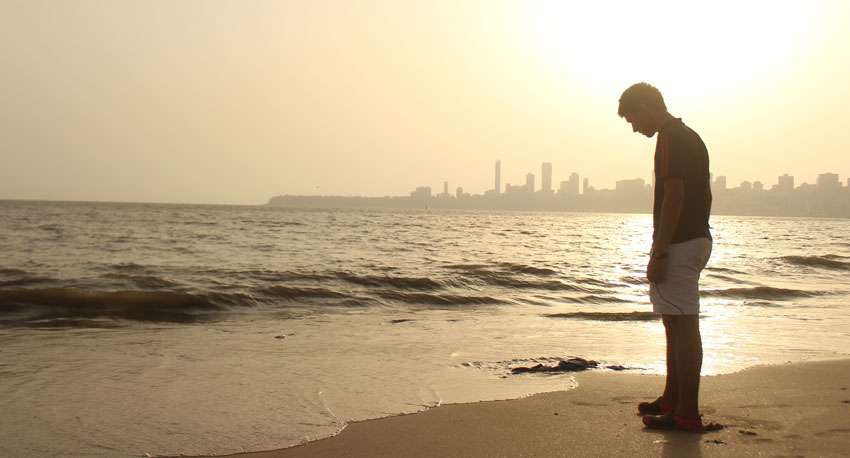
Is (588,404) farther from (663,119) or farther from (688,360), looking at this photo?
(663,119)

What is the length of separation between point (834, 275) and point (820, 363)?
1546 centimetres

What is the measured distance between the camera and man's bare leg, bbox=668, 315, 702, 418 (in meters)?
4.17

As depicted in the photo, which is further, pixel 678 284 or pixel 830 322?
pixel 830 322

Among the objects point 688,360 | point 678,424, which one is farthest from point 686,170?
point 678,424

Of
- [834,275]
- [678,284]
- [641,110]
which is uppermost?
[641,110]

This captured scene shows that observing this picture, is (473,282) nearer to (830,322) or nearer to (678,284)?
(830,322)

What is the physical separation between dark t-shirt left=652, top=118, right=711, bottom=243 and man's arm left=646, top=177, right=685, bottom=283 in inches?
1.7

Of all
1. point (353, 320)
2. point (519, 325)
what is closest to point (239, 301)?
point (353, 320)

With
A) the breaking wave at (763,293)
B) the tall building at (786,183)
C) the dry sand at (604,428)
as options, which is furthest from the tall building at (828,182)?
the dry sand at (604,428)

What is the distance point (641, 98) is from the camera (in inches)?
173

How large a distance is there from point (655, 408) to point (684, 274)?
0.84 metres

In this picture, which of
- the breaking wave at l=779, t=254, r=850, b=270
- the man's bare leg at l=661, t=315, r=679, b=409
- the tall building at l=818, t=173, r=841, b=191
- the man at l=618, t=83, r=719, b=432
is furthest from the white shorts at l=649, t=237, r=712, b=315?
the tall building at l=818, t=173, r=841, b=191

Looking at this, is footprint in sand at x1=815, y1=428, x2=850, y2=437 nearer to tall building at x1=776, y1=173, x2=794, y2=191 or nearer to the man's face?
the man's face

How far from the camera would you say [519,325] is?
9359mm
